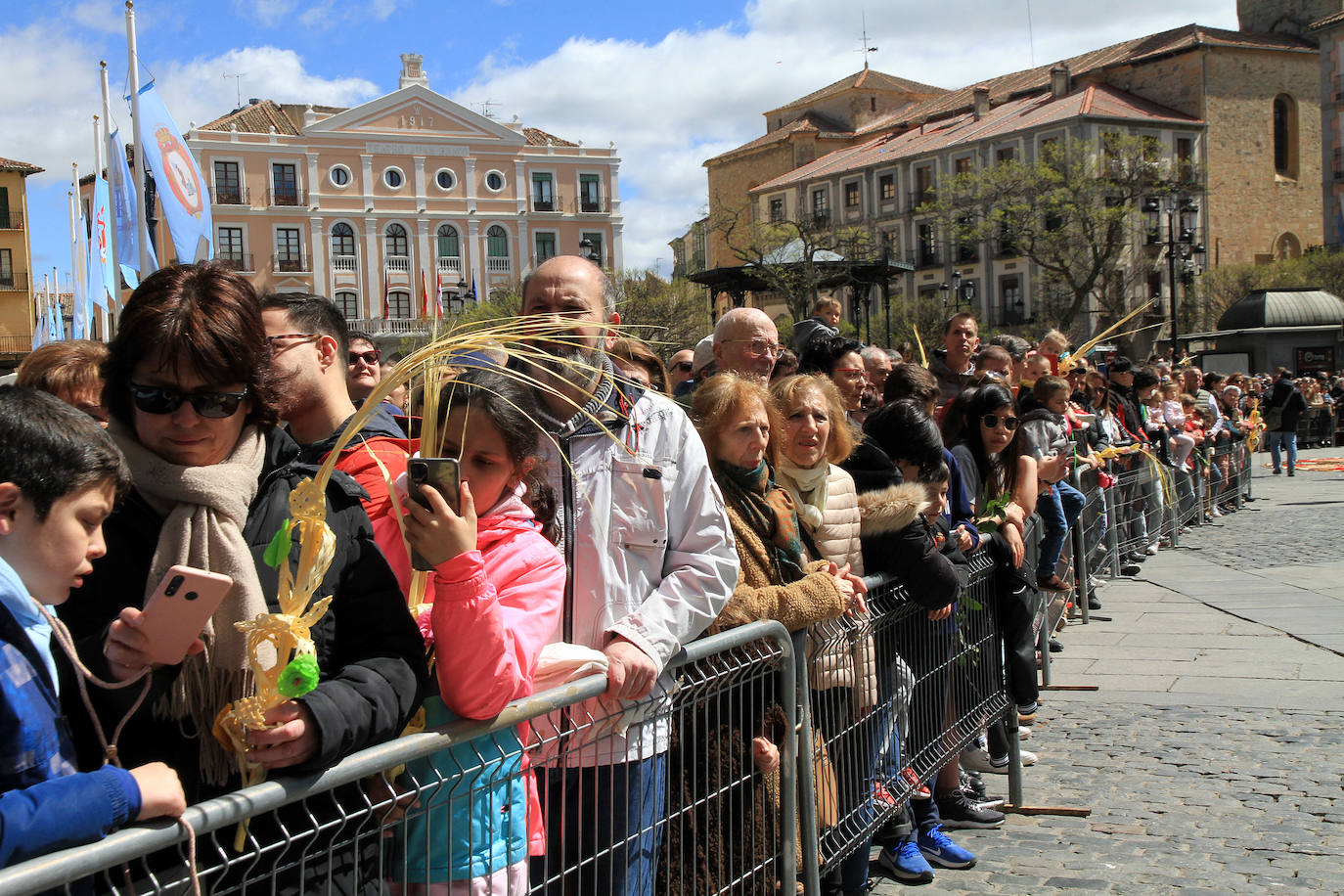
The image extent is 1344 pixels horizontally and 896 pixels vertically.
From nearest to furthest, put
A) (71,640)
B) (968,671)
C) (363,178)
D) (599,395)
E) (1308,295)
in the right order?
(71,640)
(599,395)
(968,671)
(1308,295)
(363,178)

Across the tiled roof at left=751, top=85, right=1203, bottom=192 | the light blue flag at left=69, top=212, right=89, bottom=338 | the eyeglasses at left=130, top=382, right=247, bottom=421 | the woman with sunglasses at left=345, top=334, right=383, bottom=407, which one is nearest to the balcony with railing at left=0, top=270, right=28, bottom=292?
the light blue flag at left=69, top=212, right=89, bottom=338

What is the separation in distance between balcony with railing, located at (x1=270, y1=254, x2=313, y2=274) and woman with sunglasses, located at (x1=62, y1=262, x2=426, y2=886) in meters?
60.7

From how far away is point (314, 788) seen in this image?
76.0 inches

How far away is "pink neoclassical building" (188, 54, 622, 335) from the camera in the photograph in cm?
5922

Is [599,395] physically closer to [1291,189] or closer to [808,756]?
[808,756]

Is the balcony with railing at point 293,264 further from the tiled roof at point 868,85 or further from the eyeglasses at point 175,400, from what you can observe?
the eyeglasses at point 175,400

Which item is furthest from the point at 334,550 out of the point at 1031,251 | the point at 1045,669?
the point at 1031,251

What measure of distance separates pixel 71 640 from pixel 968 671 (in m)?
3.99

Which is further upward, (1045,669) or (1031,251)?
(1031,251)

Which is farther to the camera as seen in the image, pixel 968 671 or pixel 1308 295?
pixel 1308 295

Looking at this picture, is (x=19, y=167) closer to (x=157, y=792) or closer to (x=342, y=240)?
(x=342, y=240)

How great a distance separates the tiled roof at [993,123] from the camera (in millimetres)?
58688

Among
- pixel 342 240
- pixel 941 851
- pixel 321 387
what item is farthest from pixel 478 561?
pixel 342 240

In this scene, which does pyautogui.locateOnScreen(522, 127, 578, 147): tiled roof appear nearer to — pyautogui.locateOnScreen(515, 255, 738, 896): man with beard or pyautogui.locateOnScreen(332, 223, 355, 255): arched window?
pyautogui.locateOnScreen(332, 223, 355, 255): arched window
